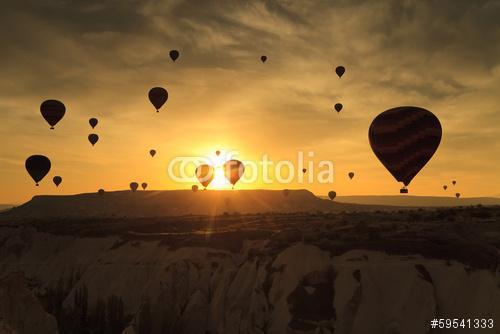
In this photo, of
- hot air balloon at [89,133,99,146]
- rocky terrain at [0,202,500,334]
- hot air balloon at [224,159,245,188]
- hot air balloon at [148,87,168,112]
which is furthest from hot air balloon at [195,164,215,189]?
rocky terrain at [0,202,500,334]

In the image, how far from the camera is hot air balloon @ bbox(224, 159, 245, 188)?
128500mm

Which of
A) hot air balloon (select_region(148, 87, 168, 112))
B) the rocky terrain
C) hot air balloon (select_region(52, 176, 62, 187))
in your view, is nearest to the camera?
the rocky terrain

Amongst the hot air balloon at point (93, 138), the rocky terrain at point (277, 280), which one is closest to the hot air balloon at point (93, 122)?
the hot air balloon at point (93, 138)

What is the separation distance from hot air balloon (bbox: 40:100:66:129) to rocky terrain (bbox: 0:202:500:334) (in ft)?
93.8

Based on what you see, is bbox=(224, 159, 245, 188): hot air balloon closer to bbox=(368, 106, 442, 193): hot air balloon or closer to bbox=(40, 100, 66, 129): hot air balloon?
bbox=(40, 100, 66, 129): hot air balloon

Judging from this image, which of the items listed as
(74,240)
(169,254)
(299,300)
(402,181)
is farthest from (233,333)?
(74,240)

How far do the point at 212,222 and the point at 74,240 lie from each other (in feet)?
61.8

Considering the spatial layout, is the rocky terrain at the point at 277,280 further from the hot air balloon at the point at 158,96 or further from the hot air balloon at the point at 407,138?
the hot air balloon at the point at 158,96

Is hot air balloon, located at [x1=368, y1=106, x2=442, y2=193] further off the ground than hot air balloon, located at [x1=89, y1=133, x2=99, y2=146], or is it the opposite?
hot air balloon, located at [x1=89, y1=133, x2=99, y2=146]

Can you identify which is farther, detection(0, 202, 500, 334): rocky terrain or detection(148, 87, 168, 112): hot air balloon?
detection(148, 87, 168, 112): hot air balloon

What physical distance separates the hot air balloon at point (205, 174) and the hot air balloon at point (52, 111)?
5558 centimetres

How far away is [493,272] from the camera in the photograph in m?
38.8

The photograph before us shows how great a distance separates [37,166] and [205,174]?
165ft

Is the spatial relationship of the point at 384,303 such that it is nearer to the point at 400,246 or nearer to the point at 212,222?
the point at 400,246
